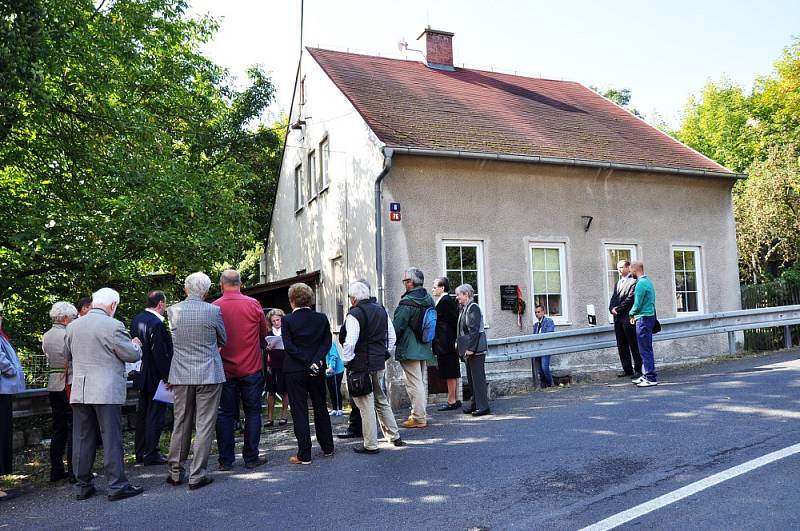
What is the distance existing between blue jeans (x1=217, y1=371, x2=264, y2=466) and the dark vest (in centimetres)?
101

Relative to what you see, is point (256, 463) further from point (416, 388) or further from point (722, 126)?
point (722, 126)

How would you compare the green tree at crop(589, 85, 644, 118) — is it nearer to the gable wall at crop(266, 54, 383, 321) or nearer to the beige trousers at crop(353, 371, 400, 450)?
the gable wall at crop(266, 54, 383, 321)

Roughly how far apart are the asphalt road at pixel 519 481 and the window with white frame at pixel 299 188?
11319 millimetres

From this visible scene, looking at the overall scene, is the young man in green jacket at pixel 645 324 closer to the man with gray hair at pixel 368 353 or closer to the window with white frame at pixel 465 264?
the window with white frame at pixel 465 264

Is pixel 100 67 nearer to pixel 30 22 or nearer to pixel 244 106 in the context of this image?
pixel 30 22

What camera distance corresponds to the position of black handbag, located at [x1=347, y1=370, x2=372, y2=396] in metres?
7.00

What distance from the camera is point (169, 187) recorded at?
46.5 feet

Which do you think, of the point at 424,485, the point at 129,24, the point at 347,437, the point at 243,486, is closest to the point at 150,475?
the point at 243,486

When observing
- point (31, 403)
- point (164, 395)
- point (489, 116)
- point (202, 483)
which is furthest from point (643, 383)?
point (31, 403)

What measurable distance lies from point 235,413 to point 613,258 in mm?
10228

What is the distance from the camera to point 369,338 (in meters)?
7.16

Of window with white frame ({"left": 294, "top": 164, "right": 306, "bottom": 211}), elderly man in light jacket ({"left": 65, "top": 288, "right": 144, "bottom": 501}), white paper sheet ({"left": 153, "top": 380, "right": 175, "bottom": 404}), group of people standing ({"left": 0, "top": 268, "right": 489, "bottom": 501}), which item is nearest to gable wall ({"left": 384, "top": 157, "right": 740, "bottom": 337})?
group of people standing ({"left": 0, "top": 268, "right": 489, "bottom": 501})

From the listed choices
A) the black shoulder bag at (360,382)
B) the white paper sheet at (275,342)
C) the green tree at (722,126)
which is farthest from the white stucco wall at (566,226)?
the green tree at (722,126)

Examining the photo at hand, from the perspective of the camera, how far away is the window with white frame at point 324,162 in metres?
16.3
